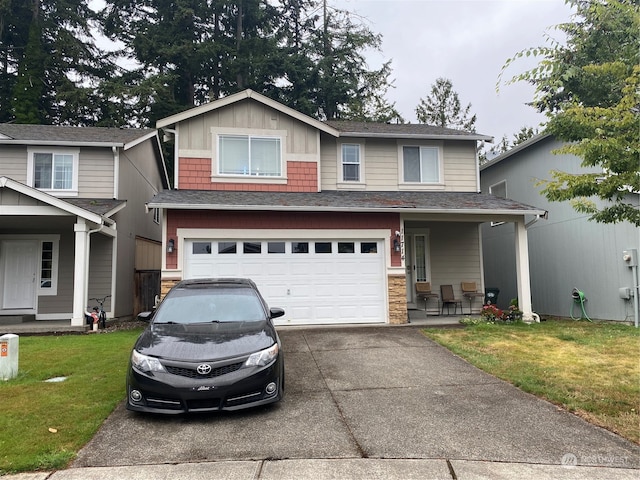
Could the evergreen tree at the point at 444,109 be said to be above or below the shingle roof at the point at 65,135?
above

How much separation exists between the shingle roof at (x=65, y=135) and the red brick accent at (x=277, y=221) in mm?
4545

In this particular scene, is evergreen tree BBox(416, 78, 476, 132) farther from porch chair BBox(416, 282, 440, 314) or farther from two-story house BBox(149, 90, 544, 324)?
porch chair BBox(416, 282, 440, 314)

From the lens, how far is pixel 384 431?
438 centimetres

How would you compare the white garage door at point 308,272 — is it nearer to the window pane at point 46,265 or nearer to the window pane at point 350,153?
the window pane at point 350,153

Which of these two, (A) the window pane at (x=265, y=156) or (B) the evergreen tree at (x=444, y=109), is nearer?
(A) the window pane at (x=265, y=156)

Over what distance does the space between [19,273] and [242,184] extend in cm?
737

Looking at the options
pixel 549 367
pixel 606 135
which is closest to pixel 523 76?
pixel 606 135

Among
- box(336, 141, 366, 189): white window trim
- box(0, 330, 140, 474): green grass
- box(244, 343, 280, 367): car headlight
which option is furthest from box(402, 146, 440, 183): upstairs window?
box(244, 343, 280, 367): car headlight

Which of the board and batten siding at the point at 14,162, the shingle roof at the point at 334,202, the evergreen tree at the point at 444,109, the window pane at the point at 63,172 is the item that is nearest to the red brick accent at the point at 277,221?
the shingle roof at the point at 334,202

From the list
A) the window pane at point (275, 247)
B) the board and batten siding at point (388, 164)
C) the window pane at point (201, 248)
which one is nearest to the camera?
the window pane at point (201, 248)

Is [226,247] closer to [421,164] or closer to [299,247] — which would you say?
[299,247]

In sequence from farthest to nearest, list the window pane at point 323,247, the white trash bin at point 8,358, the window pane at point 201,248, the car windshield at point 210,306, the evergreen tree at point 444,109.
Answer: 1. the evergreen tree at point 444,109
2. the window pane at point 323,247
3. the window pane at point 201,248
4. the white trash bin at point 8,358
5. the car windshield at point 210,306

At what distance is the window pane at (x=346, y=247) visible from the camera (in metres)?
11.6

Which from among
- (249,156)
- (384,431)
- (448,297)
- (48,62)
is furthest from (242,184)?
(48,62)
